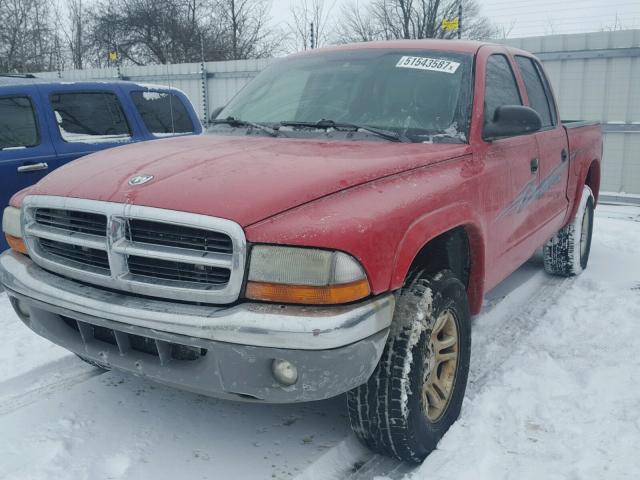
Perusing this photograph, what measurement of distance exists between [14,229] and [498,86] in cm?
284

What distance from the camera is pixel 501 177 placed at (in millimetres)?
3195

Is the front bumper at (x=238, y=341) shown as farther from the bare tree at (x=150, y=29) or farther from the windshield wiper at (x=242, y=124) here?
the bare tree at (x=150, y=29)

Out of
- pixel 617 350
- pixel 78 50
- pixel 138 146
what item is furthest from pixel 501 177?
pixel 78 50

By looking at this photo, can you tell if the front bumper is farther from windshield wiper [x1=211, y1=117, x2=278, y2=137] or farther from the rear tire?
the rear tire

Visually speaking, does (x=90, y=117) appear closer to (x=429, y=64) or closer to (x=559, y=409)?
(x=429, y=64)

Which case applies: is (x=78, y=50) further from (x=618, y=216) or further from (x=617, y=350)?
(x=617, y=350)

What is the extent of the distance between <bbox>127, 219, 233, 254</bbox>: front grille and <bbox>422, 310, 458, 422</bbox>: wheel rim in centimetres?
100

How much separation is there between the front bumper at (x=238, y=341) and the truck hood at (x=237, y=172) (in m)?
0.37

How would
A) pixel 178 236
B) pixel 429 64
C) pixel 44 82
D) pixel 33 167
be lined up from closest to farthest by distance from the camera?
1. pixel 178 236
2. pixel 429 64
3. pixel 33 167
4. pixel 44 82

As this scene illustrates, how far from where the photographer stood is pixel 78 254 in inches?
98.2

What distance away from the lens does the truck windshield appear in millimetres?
3105

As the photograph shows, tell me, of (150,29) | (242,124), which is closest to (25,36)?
(150,29)

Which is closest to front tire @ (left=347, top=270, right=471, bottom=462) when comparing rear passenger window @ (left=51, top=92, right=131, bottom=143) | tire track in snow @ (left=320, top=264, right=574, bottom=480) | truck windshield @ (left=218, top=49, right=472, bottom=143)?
tire track in snow @ (left=320, top=264, right=574, bottom=480)

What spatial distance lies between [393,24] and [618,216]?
1022 inches
